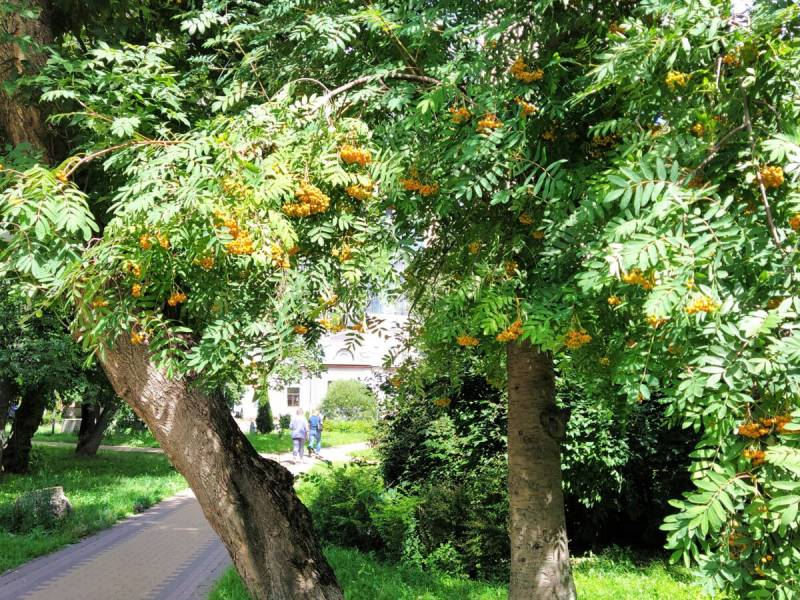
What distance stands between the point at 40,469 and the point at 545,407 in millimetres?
16498

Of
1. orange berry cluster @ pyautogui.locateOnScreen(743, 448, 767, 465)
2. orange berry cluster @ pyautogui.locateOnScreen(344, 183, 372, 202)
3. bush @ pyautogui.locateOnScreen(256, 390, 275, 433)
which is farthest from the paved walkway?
bush @ pyautogui.locateOnScreen(256, 390, 275, 433)

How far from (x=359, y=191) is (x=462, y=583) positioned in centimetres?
588

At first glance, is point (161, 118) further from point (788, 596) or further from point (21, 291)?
A: point (788, 596)

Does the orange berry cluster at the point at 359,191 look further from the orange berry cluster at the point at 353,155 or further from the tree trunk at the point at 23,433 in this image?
the tree trunk at the point at 23,433

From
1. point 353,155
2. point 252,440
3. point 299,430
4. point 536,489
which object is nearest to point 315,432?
point 299,430

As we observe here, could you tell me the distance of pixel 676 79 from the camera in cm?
296

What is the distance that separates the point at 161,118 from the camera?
5.32 metres

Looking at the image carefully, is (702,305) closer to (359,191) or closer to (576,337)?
(576,337)

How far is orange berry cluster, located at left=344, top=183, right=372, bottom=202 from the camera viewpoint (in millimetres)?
3619

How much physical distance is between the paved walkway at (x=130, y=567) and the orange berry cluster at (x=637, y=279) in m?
7.29

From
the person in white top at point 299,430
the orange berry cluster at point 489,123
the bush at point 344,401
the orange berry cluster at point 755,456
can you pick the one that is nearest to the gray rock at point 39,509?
the person in white top at point 299,430

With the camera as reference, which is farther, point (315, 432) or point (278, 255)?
point (315, 432)

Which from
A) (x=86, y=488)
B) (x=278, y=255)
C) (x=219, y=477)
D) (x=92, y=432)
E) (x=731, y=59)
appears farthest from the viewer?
(x=92, y=432)

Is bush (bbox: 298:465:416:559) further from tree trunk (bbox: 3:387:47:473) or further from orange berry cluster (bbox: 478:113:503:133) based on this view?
tree trunk (bbox: 3:387:47:473)
